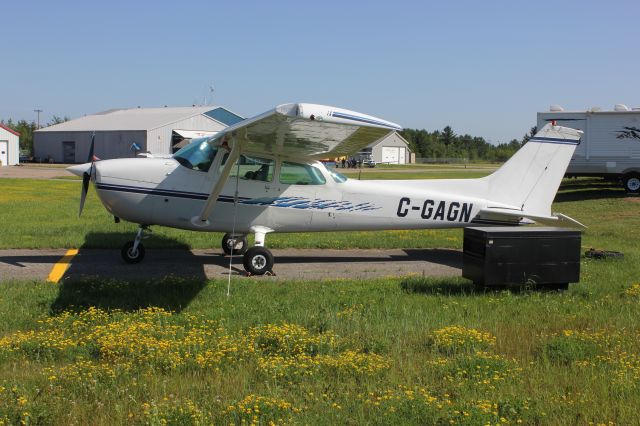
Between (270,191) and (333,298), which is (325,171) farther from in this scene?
(333,298)

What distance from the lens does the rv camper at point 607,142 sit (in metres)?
26.8

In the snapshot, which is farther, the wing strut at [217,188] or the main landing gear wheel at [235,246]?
the main landing gear wheel at [235,246]

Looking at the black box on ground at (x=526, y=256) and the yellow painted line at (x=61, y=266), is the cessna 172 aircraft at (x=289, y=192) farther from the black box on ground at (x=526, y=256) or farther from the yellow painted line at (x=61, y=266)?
the black box on ground at (x=526, y=256)

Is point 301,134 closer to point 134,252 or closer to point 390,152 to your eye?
point 134,252

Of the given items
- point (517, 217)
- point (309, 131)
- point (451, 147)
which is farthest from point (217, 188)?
point (451, 147)

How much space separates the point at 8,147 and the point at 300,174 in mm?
67281

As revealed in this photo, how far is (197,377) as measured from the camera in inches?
214

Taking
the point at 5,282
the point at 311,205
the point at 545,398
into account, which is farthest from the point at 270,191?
the point at 545,398

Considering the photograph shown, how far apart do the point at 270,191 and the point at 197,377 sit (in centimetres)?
635

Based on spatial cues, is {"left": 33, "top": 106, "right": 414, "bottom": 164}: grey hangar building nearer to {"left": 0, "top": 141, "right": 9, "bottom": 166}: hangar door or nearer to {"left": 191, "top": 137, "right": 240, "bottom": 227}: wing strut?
{"left": 0, "top": 141, "right": 9, "bottom": 166}: hangar door

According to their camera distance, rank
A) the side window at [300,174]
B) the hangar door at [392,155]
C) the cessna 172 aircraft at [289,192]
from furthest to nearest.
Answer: the hangar door at [392,155] → the side window at [300,174] → the cessna 172 aircraft at [289,192]

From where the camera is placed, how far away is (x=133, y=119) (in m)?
75.4

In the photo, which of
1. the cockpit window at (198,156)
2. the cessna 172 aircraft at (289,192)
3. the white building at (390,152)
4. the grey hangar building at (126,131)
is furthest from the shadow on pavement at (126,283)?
the white building at (390,152)

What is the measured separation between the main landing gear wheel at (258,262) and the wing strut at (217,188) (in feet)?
3.35
